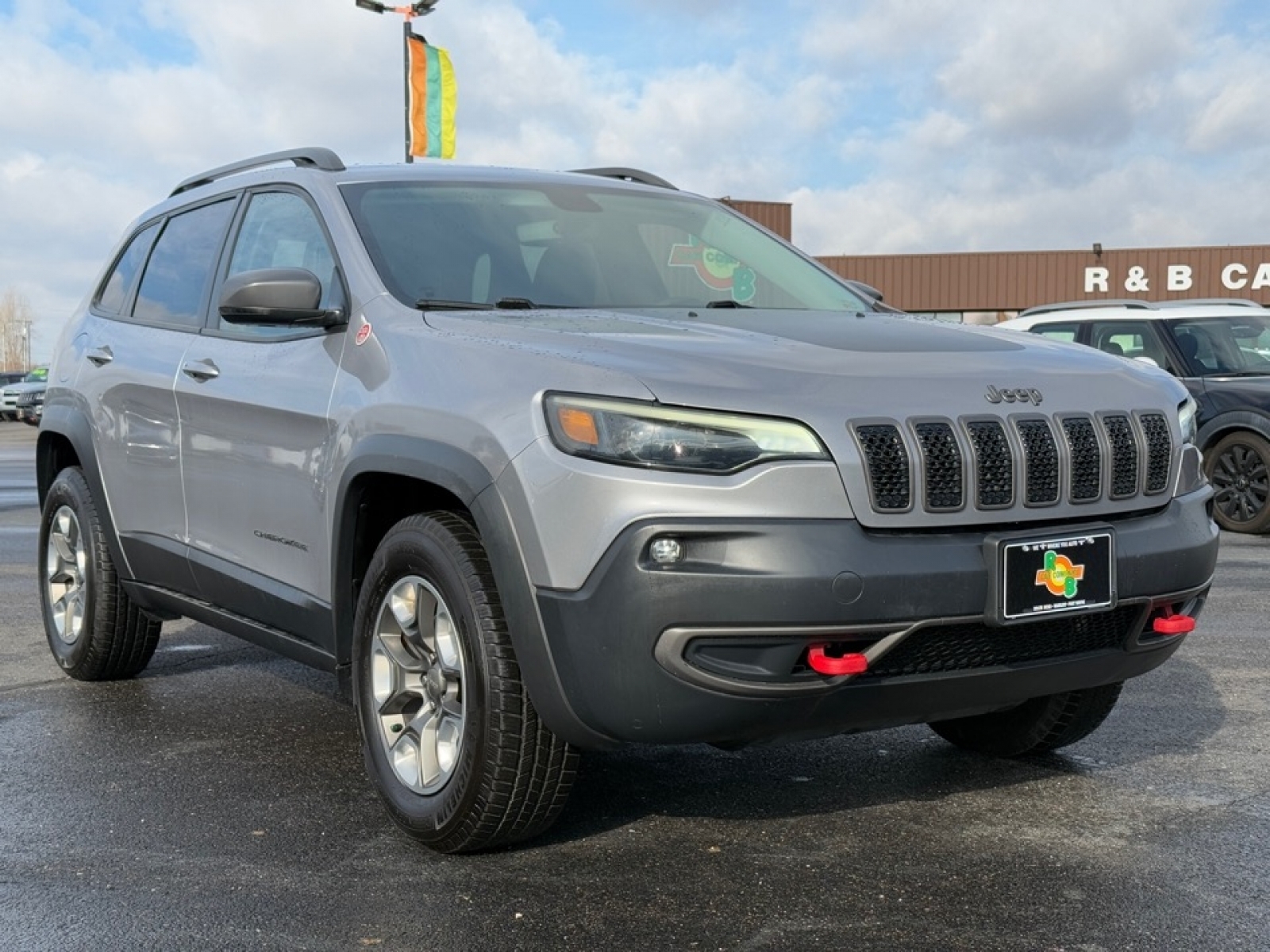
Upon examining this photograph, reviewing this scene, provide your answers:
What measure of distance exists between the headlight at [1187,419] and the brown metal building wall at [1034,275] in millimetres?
37746

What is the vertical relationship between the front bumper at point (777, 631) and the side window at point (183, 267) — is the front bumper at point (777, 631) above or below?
below

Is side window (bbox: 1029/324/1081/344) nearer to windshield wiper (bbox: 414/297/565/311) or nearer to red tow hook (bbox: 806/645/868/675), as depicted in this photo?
windshield wiper (bbox: 414/297/565/311)

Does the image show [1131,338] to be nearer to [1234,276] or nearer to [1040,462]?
[1040,462]

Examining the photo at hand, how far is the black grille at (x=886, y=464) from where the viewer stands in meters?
3.28

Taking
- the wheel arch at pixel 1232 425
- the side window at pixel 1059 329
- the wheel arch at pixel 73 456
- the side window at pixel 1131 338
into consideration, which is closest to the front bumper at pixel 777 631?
the wheel arch at pixel 73 456

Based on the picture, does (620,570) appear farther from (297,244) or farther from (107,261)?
(107,261)

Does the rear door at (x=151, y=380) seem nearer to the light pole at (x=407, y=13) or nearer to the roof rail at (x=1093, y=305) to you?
the roof rail at (x=1093, y=305)

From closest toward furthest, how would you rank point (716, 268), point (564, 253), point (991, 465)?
point (991, 465) → point (564, 253) → point (716, 268)

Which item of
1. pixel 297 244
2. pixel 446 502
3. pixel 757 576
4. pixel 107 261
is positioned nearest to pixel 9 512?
pixel 107 261

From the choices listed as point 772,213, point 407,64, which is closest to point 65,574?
point 407,64

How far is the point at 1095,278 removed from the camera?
136 feet

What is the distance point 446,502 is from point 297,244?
1.29 metres

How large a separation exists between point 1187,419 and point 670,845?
172 centimetres

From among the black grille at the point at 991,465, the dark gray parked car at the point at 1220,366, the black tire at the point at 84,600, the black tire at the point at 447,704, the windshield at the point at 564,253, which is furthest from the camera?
the dark gray parked car at the point at 1220,366
